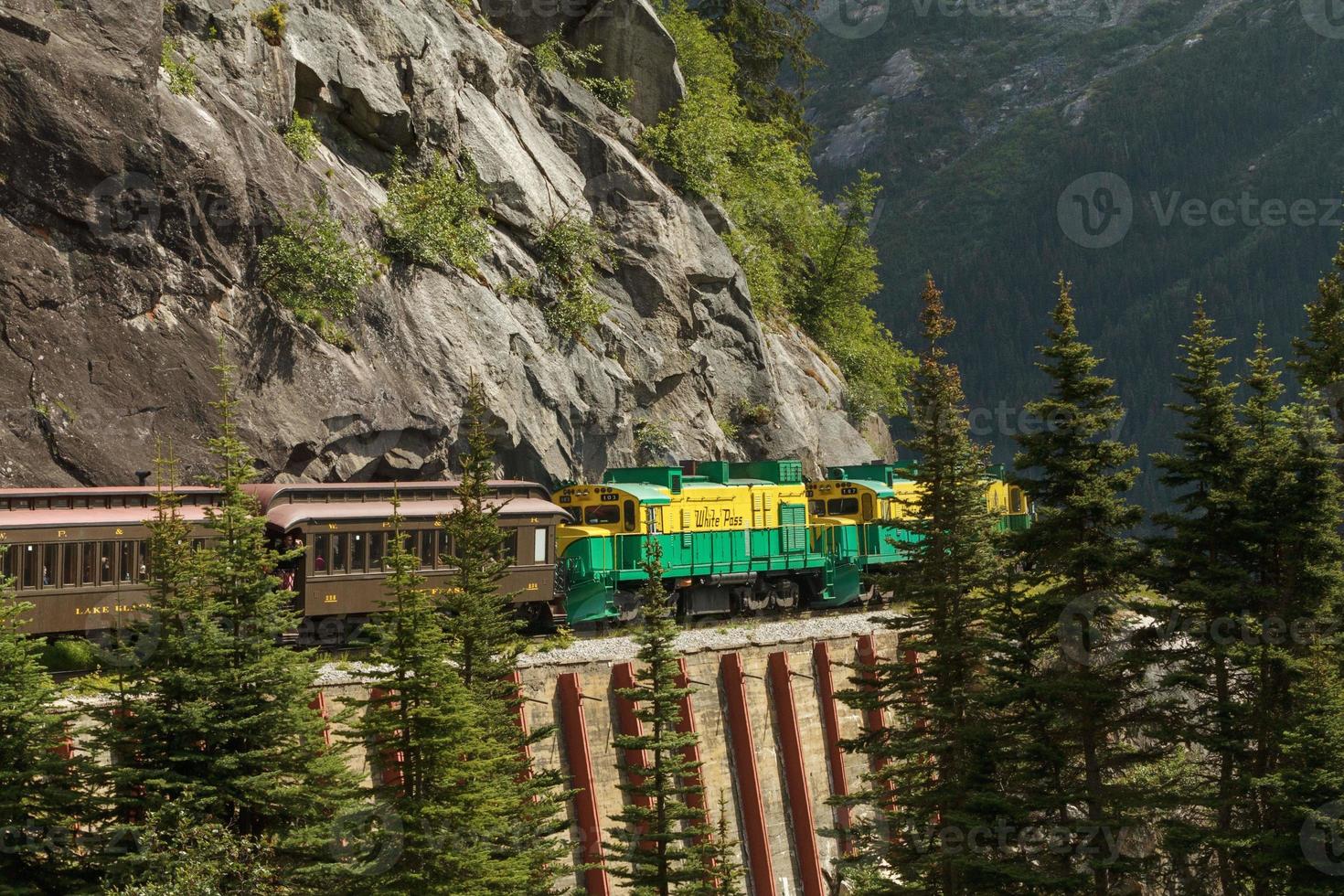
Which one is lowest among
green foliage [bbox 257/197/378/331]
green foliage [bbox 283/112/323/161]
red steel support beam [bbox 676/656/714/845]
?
red steel support beam [bbox 676/656/714/845]

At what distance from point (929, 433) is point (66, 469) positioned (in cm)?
2013

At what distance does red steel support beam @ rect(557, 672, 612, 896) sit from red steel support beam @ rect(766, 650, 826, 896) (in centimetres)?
688

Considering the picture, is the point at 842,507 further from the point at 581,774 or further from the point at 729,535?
the point at 581,774

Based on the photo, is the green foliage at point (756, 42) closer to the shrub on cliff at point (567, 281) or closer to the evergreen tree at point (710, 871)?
the shrub on cliff at point (567, 281)

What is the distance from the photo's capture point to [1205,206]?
18600cm

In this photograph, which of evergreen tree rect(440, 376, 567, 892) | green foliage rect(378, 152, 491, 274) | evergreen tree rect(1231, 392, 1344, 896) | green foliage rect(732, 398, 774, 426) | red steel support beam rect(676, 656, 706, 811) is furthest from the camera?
green foliage rect(732, 398, 774, 426)

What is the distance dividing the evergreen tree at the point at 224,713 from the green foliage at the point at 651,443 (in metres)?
27.2

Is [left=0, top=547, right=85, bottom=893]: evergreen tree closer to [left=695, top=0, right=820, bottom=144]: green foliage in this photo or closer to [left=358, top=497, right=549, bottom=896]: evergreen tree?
[left=358, top=497, right=549, bottom=896]: evergreen tree

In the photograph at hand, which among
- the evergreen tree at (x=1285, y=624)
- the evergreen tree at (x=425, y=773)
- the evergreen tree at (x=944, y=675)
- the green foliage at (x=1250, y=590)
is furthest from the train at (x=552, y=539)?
the evergreen tree at (x=1285, y=624)

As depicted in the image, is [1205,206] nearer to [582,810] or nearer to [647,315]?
[647,315]

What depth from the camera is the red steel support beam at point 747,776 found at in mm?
34156

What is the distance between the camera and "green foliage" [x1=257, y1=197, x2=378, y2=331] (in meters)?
38.3

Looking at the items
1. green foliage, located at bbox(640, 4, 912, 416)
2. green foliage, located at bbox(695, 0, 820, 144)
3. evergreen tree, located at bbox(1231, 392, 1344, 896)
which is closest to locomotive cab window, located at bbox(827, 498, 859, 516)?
evergreen tree, located at bbox(1231, 392, 1344, 896)

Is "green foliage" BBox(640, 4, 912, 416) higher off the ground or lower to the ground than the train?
higher
